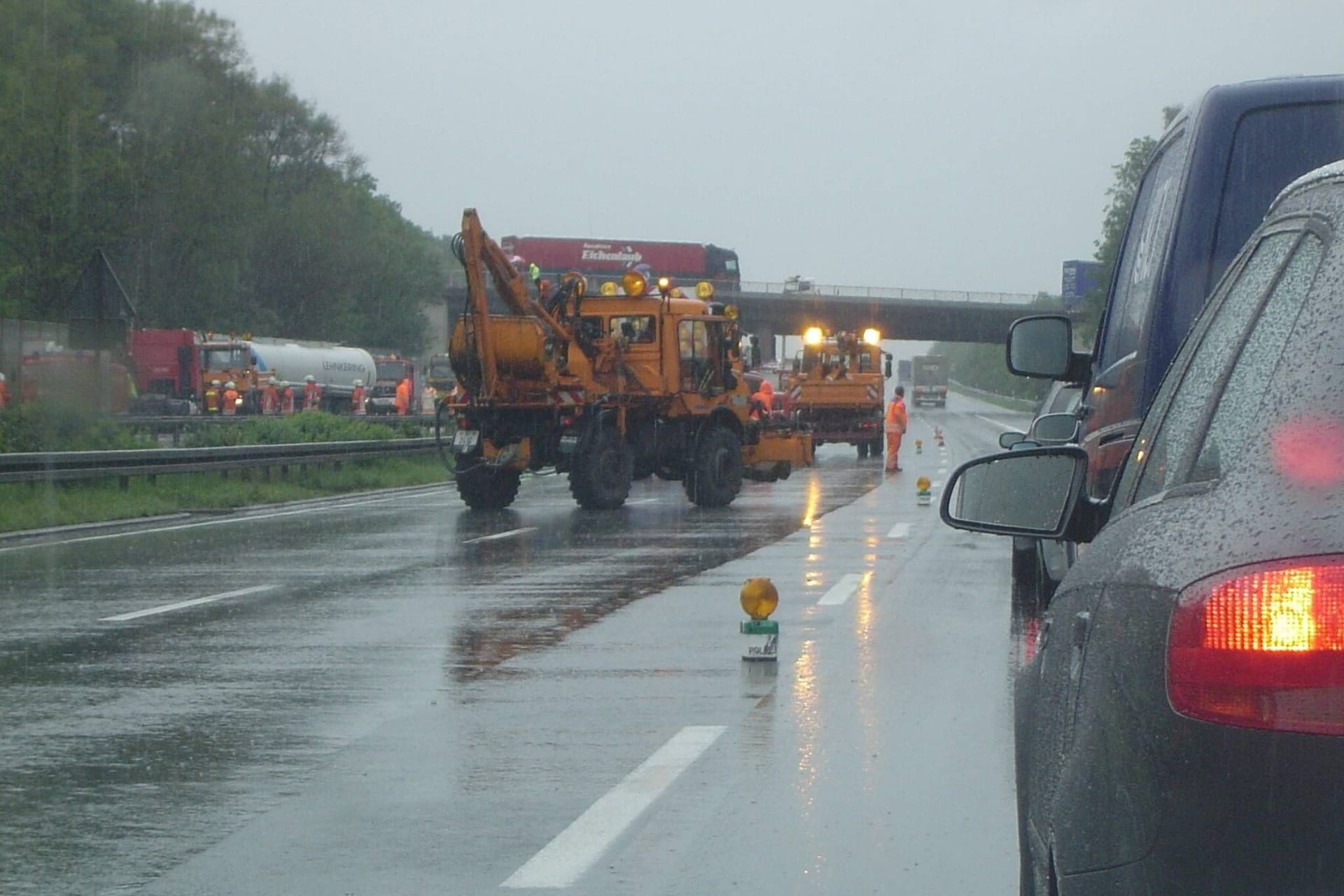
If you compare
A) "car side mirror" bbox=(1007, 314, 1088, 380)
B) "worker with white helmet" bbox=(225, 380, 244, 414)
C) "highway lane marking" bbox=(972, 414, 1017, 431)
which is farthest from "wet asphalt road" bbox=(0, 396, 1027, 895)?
"highway lane marking" bbox=(972, 414, 1017, 431)

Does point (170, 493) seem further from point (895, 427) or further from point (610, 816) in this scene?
point (610, 816)

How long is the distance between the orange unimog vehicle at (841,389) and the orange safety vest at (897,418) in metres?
7.68

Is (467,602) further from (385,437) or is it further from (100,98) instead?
(100,98)

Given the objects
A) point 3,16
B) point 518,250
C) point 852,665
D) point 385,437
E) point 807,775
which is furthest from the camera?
point 518,250

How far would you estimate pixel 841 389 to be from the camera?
44.0 metres

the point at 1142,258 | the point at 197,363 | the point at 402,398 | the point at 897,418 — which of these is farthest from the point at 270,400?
the point at 1142,258

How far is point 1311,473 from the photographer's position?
2359mm

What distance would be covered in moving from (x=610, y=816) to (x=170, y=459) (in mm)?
20187

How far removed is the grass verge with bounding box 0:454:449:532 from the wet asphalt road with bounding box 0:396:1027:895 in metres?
5.37

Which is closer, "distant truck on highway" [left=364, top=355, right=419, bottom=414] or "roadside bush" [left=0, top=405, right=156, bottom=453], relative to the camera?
"roadside bush" [left=0, top=405, right=156, bottom=453]

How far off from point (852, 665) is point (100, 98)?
219 ft

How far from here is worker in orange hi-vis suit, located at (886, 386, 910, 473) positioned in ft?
114

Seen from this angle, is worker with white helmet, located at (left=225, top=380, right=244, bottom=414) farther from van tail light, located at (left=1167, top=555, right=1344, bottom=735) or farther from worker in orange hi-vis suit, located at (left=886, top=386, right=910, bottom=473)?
van tail light, located at (left=1167, top=555, right=1344, bottom=735)

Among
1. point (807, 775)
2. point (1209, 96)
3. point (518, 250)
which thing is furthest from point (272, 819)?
point (518, 250)
